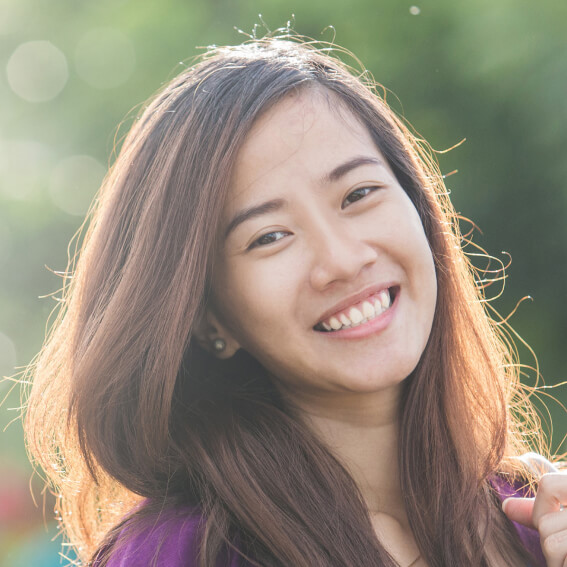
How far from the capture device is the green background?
18.8ft

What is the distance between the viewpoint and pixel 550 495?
191cm

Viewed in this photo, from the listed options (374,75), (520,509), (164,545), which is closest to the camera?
(164,545)

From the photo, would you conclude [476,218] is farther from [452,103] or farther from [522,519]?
[522,519]

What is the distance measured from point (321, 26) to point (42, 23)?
239cm

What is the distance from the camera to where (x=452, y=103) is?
5930 millimetres

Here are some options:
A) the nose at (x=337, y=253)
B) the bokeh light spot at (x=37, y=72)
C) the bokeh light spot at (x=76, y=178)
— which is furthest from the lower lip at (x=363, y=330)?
the bokeh light spot at (x=37, y=72)

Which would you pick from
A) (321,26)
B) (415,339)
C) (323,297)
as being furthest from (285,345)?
(321,26)

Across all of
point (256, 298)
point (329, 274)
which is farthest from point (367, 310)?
point (256, 298)

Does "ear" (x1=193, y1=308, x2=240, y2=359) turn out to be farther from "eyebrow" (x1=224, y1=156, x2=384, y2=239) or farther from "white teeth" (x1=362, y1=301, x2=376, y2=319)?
"white teeth" (x1=362, y1=301, x2=376, y2=319)

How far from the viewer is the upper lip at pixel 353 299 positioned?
1.87 metres

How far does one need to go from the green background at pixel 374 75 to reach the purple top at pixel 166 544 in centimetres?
404

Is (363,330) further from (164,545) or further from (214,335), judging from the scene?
(164,545)

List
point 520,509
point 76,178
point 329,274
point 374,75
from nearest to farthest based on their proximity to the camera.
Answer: point 329,274
point 520,509
point 374,75
point 76,178

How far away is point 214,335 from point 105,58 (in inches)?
193
